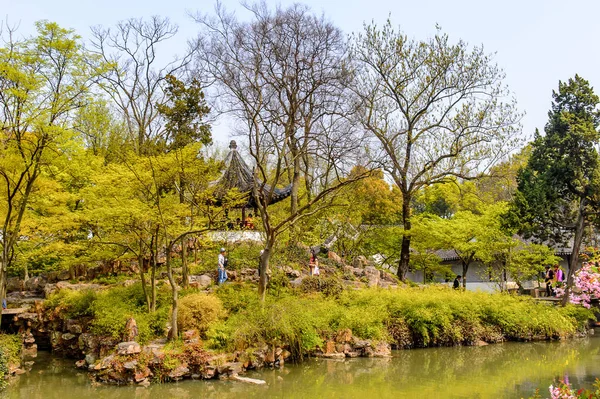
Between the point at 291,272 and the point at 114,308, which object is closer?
the point at 114,308

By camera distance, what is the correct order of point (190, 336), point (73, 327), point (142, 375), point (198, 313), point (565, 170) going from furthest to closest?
point (565, 170) → point (73, 327) → point (198, 313) → point (190, 336) → point (142, 375)

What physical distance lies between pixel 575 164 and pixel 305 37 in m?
10.6

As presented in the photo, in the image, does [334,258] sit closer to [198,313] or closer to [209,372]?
[198,313]

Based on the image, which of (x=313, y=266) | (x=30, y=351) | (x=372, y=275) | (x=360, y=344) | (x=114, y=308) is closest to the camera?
(x=114, y=308)

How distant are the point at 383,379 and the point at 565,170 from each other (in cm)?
1124

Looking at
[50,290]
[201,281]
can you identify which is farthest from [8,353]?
[201,281]

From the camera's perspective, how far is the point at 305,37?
13922 mm

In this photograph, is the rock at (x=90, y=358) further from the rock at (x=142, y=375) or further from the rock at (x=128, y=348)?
the rock at (x=142, y=375)

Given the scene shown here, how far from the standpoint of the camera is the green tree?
18578mm

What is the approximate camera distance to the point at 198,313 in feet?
41.8

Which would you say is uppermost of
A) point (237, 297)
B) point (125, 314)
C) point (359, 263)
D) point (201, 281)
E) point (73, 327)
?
point (359, 263)

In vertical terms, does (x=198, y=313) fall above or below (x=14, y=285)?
below

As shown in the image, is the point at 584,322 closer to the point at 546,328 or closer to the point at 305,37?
the point at 546,328

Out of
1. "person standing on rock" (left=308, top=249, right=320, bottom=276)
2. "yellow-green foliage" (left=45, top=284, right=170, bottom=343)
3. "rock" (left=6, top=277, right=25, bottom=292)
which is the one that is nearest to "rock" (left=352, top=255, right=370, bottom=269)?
"person standing on rock" (left=308, top=249, right=320, bottom=276)
